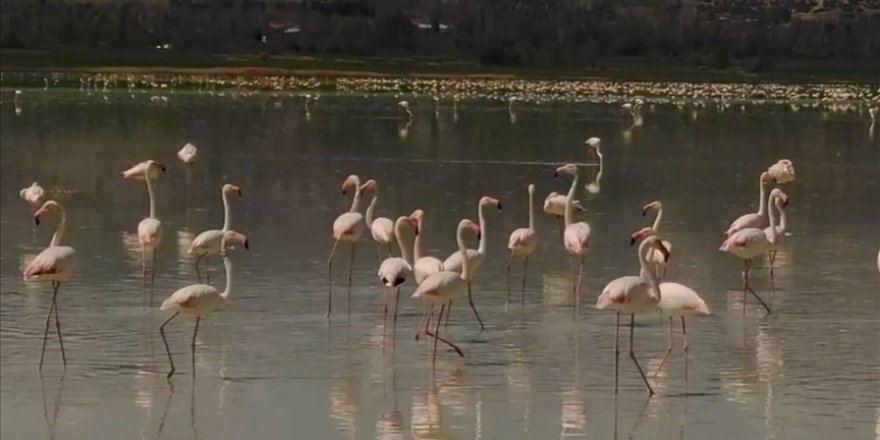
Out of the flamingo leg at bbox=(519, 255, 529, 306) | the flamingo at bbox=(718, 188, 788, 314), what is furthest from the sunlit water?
the flamingo at bbox=(718, 188, 788, 314)

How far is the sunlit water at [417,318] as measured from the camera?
34.4 ft

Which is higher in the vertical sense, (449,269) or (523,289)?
(449,269)

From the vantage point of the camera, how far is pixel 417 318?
13.6m

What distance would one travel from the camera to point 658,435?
33.2ft

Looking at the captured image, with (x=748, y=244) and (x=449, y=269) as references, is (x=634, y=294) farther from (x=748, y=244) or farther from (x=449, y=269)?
(x=748, y=244)

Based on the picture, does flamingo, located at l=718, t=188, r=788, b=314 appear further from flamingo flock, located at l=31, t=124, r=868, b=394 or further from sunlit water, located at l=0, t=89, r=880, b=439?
sunlit water, located at l=0, t=89, r=880, b=439

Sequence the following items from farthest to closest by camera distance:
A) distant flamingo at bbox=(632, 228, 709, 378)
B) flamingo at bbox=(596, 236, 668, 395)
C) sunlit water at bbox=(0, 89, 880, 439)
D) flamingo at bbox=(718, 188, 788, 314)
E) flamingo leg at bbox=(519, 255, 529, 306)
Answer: flamingo leg at bbox=(519, 255, 529, 306) → flamingo at bbox=(718, 188, 788, 314) → distant flamingo at bbox=(632, 228, 709, 378) → flamingo at bbox=(596, 236, 668, 395) → sunlit water at bbox=(0, 89, 880, 439)

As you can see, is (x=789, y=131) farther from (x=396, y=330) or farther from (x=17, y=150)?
(x=396, y=330)

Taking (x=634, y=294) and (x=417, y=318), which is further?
(x=417, y=318)

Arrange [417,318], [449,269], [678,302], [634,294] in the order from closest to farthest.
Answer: [634,294] < [678,302] < [449,269] < [417,318]

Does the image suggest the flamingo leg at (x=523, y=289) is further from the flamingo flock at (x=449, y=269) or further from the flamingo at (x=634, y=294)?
the flamingo at (x=634, y=294)

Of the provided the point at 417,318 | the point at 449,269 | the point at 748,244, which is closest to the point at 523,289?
the point at 417,318

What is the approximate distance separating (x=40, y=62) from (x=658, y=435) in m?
79.0

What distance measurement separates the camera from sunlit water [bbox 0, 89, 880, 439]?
10.5 metres
